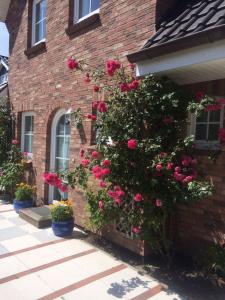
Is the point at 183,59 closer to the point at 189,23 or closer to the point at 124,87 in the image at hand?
the point at 189,23

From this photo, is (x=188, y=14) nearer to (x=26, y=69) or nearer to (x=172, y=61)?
(x=172, y=61)

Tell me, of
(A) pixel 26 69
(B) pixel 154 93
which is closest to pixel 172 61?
(B) pixel 154 93

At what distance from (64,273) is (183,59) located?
3306mm

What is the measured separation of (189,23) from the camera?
4.23 meters

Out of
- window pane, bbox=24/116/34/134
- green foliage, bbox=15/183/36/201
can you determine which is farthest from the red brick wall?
window pane, bbox=24/116/34/134

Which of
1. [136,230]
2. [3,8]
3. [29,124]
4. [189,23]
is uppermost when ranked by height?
[3,8]

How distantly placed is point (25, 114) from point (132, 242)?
5745 mm

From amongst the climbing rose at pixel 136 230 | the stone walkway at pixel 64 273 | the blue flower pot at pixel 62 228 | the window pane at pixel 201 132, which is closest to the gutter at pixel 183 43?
A: the window pane at pixel 201 132

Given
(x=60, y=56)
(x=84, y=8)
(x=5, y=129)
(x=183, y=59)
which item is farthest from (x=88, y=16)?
(x=5, y=129)

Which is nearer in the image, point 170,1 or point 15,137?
point 170,1

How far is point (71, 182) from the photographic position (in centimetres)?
538

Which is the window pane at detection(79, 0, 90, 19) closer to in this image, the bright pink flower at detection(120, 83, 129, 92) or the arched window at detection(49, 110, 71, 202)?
the arched window at detection(49, 110, 71, 202)

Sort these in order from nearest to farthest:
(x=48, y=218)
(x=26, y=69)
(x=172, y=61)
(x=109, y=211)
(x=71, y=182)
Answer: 1. (x=172, y=61)
2. (x=109, y=211)
3. (x=71, y=182)
4. (x=48, y=218)
5. (x=26, y=69)

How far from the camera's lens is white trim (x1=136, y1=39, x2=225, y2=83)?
11.7ft
